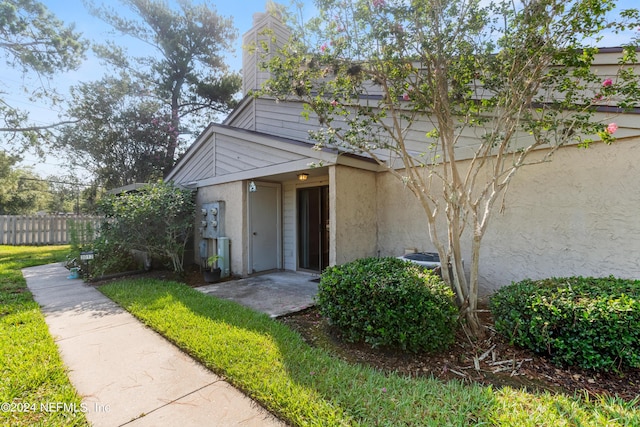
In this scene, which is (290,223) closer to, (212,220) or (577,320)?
(212,220)

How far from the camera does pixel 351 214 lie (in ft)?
18.6

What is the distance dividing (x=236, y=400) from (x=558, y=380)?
9.61 ft

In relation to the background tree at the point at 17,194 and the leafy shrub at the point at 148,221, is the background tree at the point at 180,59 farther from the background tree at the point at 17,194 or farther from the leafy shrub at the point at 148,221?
the background tree at the point at 17,194

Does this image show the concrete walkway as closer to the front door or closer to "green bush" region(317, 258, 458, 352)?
"green bush" region(317, 258, 458, 352)

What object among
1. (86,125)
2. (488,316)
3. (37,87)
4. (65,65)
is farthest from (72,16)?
(488,316)

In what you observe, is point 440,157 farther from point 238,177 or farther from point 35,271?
point 35,271

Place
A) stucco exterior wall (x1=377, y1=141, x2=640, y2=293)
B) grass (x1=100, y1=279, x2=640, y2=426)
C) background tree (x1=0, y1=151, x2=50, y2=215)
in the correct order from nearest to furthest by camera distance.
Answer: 1. grass (x1=100, y1=279, x2=640, y2=426)
2. stucco exterior wall (x1=377, y1=141, x2=640, y2=293)
3. background tree (x1=0, y1=151, x2=50, y2=215)

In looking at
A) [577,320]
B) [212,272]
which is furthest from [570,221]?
[212,272]

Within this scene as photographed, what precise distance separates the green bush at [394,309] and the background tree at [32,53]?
16550 mm

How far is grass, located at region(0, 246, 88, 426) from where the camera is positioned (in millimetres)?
2258

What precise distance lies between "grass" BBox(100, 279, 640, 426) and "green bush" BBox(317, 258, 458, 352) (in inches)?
16.3

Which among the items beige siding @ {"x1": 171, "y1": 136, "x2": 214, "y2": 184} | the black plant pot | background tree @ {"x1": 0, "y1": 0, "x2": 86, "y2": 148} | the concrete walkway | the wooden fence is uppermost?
background tree @ {"x1": 0, "y1": 0, "x2": 86, "y2": 148}

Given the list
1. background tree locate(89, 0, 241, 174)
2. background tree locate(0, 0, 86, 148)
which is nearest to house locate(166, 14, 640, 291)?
background tree locate(89, 0, 241, 174)

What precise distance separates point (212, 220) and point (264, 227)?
4.66 ft
